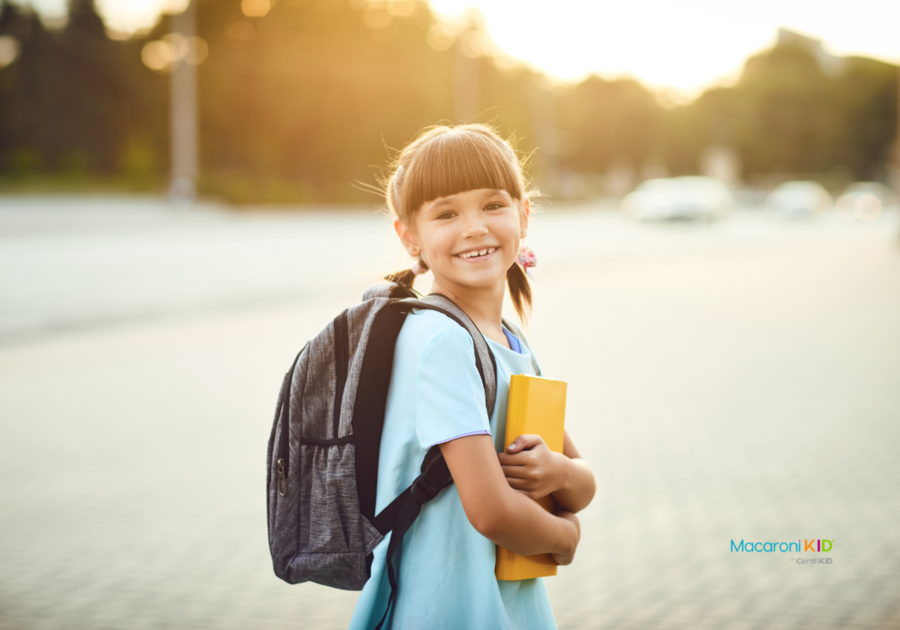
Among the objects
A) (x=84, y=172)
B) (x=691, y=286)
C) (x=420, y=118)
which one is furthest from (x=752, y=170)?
(x=691, y=286)

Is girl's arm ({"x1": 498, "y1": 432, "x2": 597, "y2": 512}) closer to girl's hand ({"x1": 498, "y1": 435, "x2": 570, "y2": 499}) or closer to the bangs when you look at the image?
girl's hand ({"x1": 498, "y1": 435, "x2": 570, "y2": 499})

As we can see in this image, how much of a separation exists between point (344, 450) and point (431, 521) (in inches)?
7.9

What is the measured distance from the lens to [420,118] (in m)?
50.1

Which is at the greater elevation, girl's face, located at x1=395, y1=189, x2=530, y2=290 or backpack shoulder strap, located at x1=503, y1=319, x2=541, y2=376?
girl's face, located at x1=395, y1=189, x2=530, y2=290

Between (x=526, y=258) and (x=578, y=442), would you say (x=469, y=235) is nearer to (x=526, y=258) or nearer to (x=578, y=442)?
(x=526, y=258)

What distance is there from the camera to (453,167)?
1612mm

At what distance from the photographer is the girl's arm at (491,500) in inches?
57.9

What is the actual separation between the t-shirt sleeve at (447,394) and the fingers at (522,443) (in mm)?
94

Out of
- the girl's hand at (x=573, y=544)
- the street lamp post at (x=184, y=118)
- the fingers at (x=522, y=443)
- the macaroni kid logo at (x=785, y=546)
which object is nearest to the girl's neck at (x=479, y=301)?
the fingers at (x=522, y=443)

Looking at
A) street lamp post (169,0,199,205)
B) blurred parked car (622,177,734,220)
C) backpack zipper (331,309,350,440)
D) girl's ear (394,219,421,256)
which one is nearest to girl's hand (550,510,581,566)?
backpack zipper (331,309,350,440)

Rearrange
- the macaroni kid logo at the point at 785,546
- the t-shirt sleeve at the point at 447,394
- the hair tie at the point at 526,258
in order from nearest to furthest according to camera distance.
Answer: the t-shirt sleeve at the point at 447,394 < the hair tie at the point at 526,258 < the macaroni kid logo at the point at 785,546

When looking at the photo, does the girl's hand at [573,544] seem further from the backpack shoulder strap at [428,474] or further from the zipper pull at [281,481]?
the zipper pull at [281,481]

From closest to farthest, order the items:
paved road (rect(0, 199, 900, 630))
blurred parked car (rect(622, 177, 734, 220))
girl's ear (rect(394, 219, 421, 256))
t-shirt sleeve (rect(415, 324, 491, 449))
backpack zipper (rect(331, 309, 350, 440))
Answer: t-shirt sleeve (rect(415, 324, 491, 449))
backpack zipper (rect(331, 309, 350, 440))
girl's ear (rect(394, 219, 421, 256))
paved road (rect(0, 199, 900, 630))
blurred parked car (rect(622, 177, 734, 220))

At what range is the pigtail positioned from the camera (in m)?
1.98
